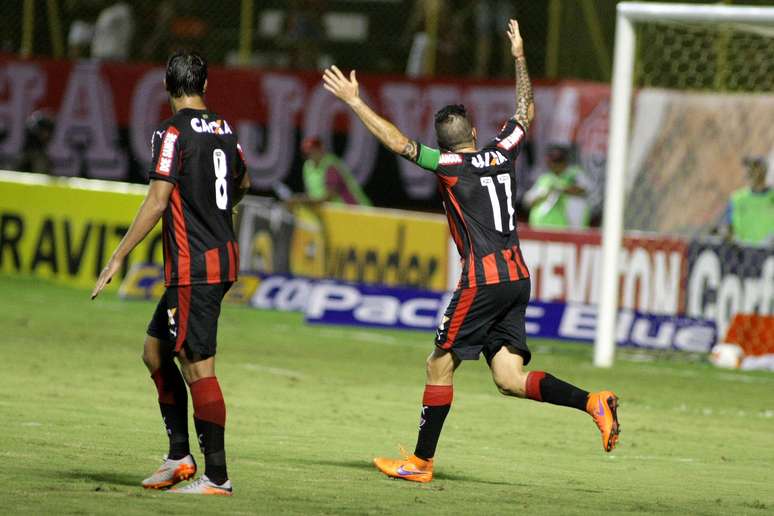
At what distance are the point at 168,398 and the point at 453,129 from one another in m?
2.20

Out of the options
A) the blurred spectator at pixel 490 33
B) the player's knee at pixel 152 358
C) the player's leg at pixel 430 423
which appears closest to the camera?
the player's knee at pixel 152 358

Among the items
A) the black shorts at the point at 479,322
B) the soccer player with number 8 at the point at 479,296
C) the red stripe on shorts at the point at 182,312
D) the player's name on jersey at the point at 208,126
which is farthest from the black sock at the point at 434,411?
the player's name on jersey at the point at 208,126

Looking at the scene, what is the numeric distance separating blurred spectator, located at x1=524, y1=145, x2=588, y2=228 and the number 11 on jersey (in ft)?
36.5

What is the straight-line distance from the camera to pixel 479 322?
29.3 ft

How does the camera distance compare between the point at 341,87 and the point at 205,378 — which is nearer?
the point at 205,378

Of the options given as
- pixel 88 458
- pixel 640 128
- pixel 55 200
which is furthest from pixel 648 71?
pixel 88 458

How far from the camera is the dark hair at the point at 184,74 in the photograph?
7.77 m

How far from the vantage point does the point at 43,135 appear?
77.9 feet

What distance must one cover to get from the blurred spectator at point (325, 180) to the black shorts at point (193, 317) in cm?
1271

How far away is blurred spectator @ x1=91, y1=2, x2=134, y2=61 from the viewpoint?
84.6ft

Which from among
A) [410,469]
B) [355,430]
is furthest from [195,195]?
[355,430]

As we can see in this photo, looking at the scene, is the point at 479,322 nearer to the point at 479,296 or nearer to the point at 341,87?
the point at 479,296

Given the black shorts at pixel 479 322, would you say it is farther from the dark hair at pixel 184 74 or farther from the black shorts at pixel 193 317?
the dark hair at pixel 184 74

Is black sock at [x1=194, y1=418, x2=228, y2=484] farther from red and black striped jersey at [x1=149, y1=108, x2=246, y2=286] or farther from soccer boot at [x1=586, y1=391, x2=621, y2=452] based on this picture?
soccer boot at [x1=586, y1=391, x2=621, y2=452]
